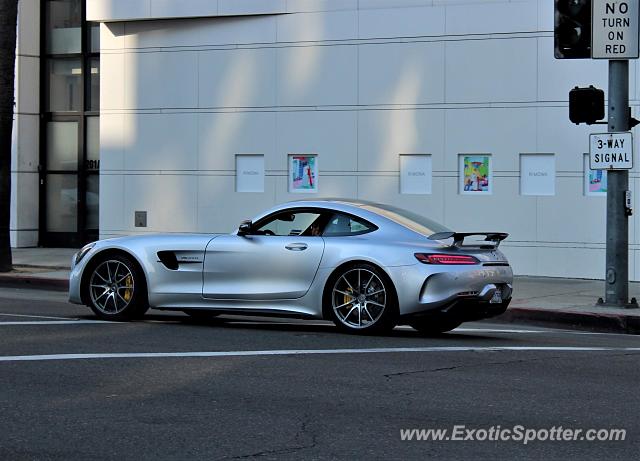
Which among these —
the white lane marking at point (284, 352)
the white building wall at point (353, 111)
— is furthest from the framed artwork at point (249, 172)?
the white lane marking at point (284, 352)

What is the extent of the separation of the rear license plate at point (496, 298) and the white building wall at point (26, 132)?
17.3 metres

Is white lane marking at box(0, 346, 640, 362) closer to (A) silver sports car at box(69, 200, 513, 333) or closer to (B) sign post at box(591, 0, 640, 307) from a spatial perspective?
(A) silver sports car at box(69, 200, 513, 333)

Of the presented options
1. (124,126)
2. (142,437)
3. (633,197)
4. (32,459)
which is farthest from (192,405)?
(124,126)

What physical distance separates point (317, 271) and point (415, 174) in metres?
9.81

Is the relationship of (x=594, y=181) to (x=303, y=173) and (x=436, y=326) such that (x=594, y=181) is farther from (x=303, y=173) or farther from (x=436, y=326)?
(x=436, y=326)

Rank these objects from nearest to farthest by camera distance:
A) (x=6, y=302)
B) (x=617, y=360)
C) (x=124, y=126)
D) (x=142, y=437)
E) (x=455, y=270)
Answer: (x=142, y=437), (x=617, y=360), (x=455, y=270), (x=6, y=302), (x=124, y=126)

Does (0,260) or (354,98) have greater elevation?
(354,98)

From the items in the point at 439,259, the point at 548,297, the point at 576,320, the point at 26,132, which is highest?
the point at 26,132

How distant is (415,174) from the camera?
21.0 metres

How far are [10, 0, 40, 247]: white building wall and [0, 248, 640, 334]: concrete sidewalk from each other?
2.76 metres

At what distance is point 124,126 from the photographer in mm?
23516

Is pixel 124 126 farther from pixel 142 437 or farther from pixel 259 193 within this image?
pixel 142 437

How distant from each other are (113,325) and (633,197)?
35.6 ft

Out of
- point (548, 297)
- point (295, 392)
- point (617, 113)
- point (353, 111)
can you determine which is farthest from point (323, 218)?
point (353, 111)
